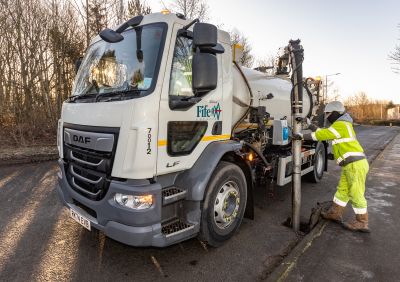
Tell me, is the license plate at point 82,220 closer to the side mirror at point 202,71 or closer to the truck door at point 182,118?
the truck door at point 182,118

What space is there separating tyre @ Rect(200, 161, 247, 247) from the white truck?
0.04 feet

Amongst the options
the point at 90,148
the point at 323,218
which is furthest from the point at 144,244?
the point at 323,218

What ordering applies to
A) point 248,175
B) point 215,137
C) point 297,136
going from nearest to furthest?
1. point 215,137
2. point 297,136
3. point 248,175

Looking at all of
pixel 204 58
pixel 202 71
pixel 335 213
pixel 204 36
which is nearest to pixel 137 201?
pixel 202 71

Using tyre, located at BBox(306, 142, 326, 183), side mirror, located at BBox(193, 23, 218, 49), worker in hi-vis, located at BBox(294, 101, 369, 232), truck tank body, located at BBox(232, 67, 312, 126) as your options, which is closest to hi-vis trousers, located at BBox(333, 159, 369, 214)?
worker in hi-vis, located at BBox(294, 101, 369, 232)

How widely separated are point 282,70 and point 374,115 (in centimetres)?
6492

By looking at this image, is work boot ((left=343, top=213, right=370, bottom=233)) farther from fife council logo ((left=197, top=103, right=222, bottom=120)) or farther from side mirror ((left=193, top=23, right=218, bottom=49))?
side mirror ((left=193, top=23, right=218, bottom=49))

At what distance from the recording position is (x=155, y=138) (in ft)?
9.20

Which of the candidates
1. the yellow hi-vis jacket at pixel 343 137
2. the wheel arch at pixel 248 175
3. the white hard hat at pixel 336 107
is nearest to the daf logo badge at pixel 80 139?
the wheel arch at pixel 248 175

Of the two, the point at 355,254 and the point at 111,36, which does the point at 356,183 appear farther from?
the point at 111,36

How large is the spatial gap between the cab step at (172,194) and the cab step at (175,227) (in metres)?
0.26

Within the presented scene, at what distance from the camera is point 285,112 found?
18.6ft

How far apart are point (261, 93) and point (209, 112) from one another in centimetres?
178

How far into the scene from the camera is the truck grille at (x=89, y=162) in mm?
2840
